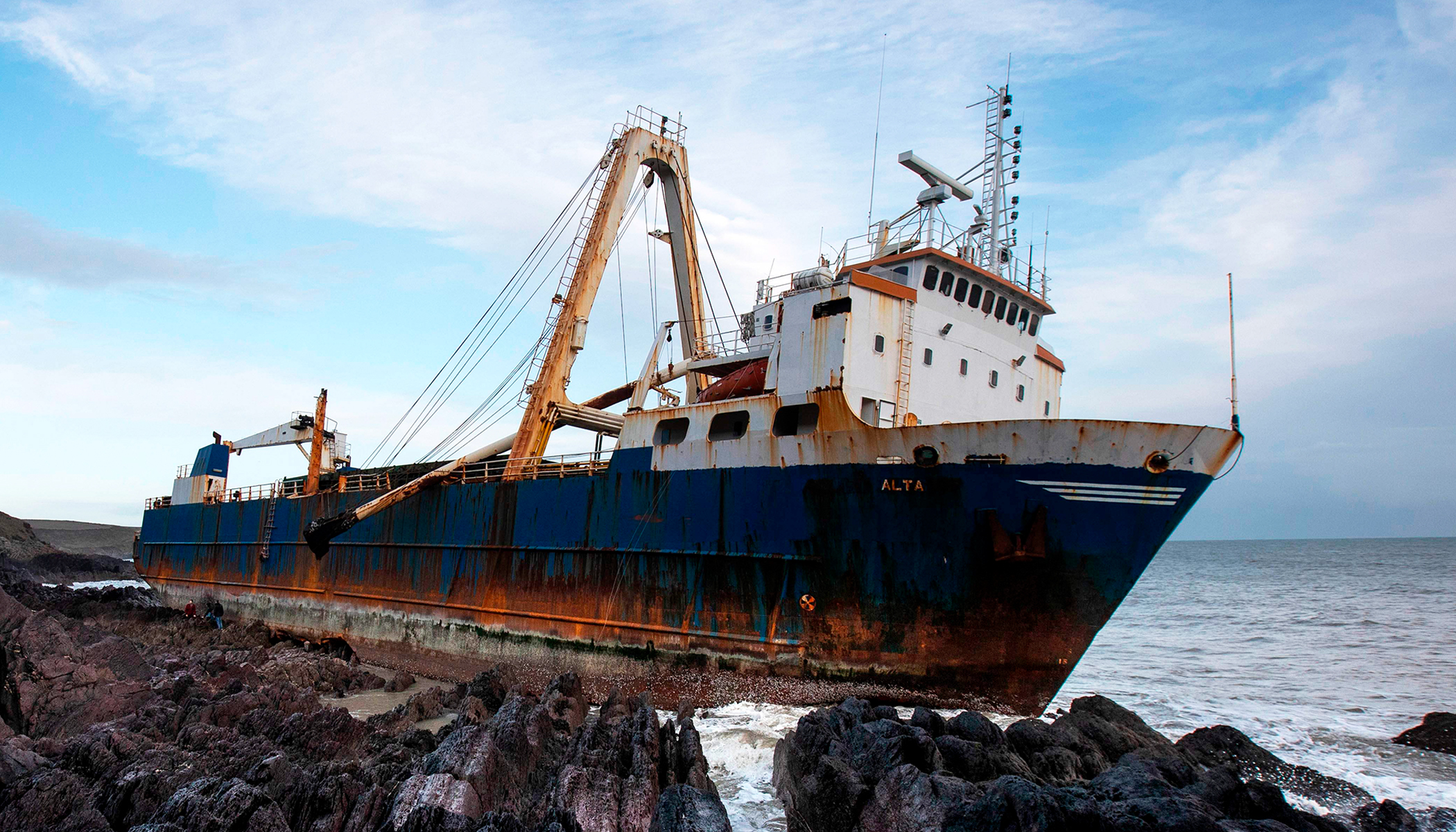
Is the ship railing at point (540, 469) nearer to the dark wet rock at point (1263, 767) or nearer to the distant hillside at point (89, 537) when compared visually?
the dark wet rock at point (1263, 767)

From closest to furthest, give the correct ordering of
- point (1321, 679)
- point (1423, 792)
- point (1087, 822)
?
point (1087, 822)
point (1423, 792)
point (1321, 679)

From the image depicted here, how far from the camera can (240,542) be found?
2636 centimetres

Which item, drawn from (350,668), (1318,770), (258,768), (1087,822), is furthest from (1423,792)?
(350,668)

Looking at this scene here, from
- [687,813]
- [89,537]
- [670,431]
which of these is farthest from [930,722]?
[89,537]

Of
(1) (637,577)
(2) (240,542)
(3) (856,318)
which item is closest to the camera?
(3) (856,318)

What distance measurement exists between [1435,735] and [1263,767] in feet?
13.5

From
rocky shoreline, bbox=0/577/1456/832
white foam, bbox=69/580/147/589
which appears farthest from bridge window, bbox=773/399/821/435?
white foam, bbox=69/580/147/589

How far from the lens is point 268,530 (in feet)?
82.1

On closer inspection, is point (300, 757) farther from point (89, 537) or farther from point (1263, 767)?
point (89, 537)

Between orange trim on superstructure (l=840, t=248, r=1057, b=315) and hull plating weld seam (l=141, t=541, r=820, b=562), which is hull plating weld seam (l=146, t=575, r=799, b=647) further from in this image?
orange trim on superstructure (l=840, t=248, r=1057, b=315)

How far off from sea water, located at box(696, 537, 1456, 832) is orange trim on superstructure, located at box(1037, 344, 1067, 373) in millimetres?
6377

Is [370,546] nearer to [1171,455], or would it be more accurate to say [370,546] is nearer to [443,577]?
[443,577]

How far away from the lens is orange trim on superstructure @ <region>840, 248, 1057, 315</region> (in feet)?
45.9

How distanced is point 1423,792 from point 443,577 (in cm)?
1685
